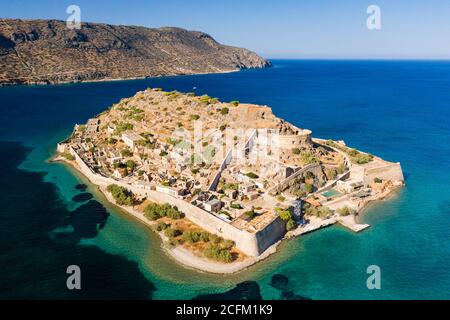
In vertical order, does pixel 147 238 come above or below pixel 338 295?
above

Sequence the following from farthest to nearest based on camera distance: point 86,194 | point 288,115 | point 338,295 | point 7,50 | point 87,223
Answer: point 7,50, point 288,115, point 86,194, point 87,223, point 338,295

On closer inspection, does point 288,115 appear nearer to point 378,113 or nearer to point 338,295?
point 378,113

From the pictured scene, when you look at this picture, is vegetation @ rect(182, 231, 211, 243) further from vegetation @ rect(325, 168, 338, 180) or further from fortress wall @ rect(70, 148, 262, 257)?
vegetation @ rect(325, 168, 338, 180)

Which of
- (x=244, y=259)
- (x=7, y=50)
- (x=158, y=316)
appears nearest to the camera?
(x=158, y=316)

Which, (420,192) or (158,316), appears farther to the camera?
(420,192)

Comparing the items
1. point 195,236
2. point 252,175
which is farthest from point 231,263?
point 252,175

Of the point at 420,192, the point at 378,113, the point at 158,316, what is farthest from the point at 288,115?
the point at 158,316
